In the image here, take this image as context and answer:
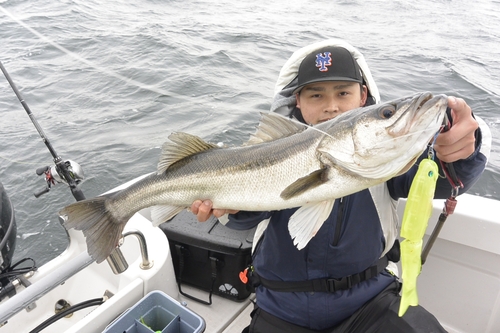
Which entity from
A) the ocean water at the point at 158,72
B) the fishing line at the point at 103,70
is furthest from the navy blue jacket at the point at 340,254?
the fishing line at the point at 103,70

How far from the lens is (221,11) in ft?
68.9

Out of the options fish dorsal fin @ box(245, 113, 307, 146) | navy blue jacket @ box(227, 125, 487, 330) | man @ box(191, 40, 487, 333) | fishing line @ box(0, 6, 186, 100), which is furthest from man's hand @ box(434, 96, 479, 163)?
fishing line @ box(0, 6, 186, 100)

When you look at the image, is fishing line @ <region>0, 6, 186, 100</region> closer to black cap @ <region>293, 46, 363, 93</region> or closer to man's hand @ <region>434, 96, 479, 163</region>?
black cap @ <region>293, 46, 363, 93</region>

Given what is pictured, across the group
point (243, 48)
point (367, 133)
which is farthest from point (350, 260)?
point (243, 48)

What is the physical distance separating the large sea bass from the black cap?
2.75 ft

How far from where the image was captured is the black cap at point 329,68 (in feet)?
9.73

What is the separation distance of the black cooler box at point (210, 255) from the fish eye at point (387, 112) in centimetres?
228

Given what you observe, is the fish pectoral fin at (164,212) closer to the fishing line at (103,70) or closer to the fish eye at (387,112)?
the fish eye at (387,112)

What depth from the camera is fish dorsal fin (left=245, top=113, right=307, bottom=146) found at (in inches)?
92.2

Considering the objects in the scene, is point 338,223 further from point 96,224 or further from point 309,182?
point 96,224

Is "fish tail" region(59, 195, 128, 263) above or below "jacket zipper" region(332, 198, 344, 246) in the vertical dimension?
above

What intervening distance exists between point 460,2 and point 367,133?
33669mm

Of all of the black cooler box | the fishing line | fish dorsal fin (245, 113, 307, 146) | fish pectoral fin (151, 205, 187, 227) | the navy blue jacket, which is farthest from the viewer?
the fishing line

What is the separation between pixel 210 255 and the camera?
3859 millimetres
